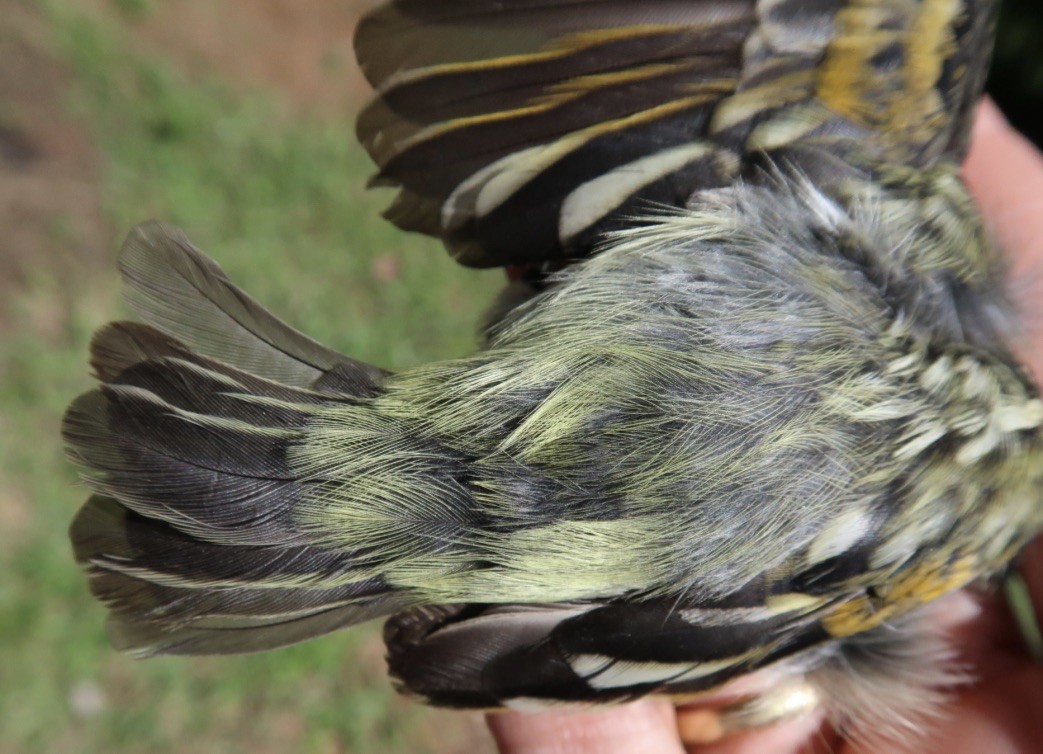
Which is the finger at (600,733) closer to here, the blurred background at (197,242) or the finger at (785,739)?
the finger at (785,739)

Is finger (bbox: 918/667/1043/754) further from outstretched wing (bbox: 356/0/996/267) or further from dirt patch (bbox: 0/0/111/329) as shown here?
dirt patch (bbox: 0/0/111/329)

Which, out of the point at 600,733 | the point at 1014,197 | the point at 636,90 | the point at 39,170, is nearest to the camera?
the point at 636,90

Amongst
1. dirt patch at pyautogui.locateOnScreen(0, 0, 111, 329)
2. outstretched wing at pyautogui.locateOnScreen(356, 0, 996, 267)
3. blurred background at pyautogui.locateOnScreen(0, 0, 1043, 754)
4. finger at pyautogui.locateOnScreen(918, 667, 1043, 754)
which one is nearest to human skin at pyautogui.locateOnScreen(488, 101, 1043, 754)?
finger at pyautogui.locateOnScreen(918, 667, 1043, 754)

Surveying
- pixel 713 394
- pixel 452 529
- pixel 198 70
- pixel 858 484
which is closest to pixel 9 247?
pixel 198 70

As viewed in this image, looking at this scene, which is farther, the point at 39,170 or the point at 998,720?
the point at 39,170

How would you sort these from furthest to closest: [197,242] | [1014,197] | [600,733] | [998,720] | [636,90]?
[197,242]
[1014,197]
[600,733]
[998,720]
[636,90]

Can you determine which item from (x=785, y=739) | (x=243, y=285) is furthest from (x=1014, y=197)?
(x=243, y=285)

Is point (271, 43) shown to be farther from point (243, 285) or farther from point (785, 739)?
point (785, 739)
